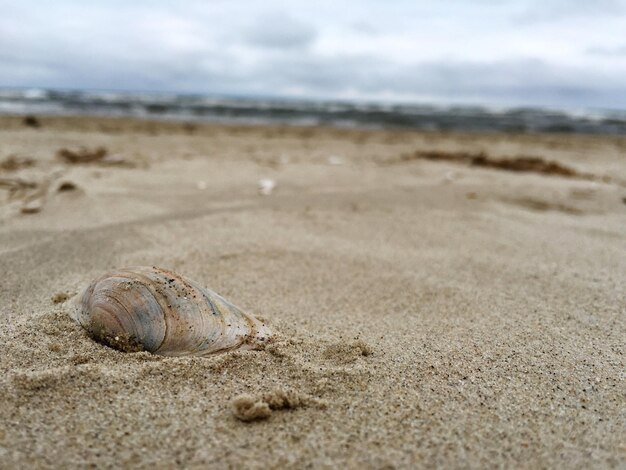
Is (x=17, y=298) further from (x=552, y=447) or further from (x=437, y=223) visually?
(x=437, y=223)

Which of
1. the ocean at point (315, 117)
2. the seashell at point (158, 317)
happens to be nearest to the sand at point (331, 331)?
the seashell at point (158, 317)

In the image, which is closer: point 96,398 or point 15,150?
point 96,398

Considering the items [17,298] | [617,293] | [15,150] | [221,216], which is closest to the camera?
[17,298]

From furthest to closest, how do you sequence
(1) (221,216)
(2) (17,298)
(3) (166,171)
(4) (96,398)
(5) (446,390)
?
(3) (166,171) → (1) (221,216) → (2) (17,298) → (5) (446,390) → (4) (96,398)

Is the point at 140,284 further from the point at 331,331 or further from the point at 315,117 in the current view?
the point at 315,117

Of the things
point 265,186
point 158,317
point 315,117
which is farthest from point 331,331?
point 315,117

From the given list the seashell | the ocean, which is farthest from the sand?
the ocean

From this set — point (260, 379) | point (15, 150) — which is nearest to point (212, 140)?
point (15, 150)
